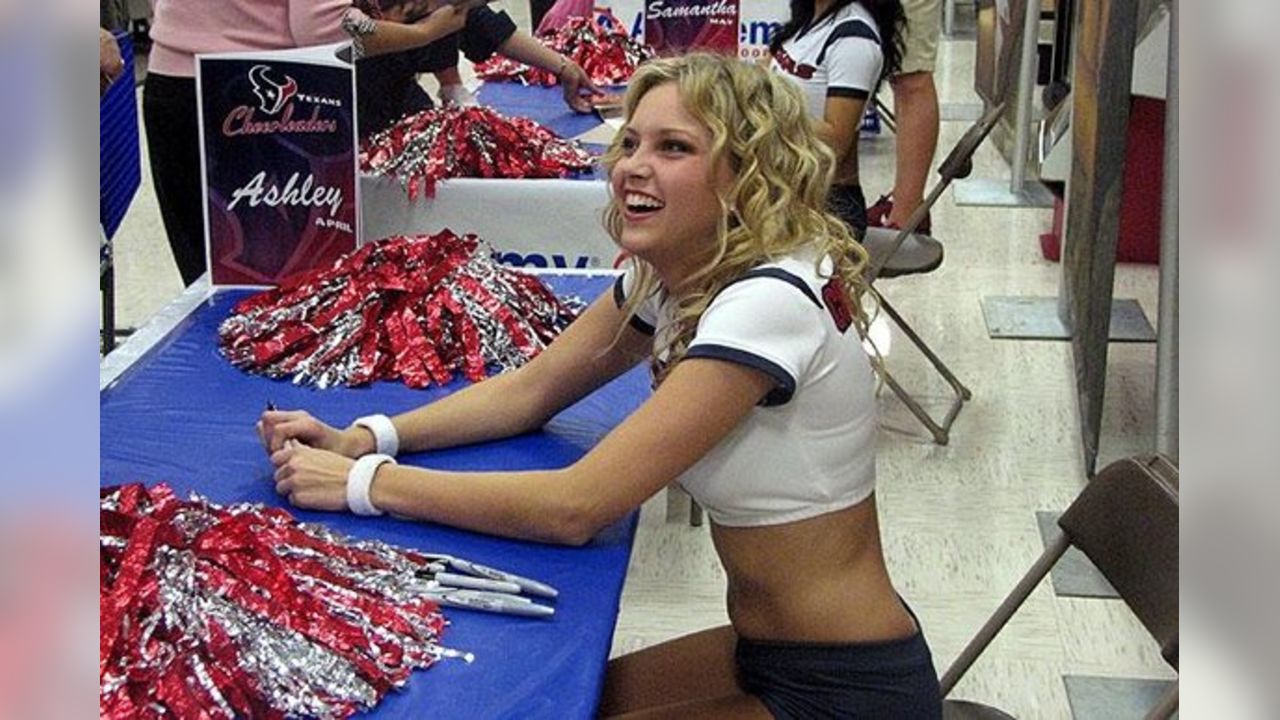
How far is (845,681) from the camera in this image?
1728 millimetres

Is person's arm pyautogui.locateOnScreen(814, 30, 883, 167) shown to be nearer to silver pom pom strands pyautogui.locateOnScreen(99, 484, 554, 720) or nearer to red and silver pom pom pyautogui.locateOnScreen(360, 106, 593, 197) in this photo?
red and silver pom pom pyautogui.locateOnScreen(360, 106, 593, 197)

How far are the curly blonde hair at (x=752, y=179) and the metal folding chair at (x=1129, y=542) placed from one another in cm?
34

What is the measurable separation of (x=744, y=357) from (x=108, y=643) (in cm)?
69

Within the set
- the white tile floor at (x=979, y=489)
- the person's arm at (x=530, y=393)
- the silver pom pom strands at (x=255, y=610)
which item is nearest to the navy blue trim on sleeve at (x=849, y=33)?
the white tile floor at (x=979, y=489)

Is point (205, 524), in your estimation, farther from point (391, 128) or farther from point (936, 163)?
point (936, 163)

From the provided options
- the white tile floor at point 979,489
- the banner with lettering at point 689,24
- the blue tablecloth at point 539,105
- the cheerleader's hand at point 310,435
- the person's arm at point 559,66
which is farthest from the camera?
the banner with lettering at point 689,24

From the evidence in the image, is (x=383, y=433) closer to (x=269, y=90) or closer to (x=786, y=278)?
(x=786, y=278)

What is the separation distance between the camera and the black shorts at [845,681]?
5.68 feet

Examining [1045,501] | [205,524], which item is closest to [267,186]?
[205,524]

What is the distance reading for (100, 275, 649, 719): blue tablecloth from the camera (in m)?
1.52

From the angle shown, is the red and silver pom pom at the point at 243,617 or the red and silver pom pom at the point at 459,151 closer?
the red and silver pom pom at the point at 243,617

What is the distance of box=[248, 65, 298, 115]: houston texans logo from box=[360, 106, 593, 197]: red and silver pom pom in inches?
23.2

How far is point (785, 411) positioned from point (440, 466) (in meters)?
0.54

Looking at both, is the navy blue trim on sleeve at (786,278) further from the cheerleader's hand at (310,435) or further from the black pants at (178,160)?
the black pants at (178,160)
